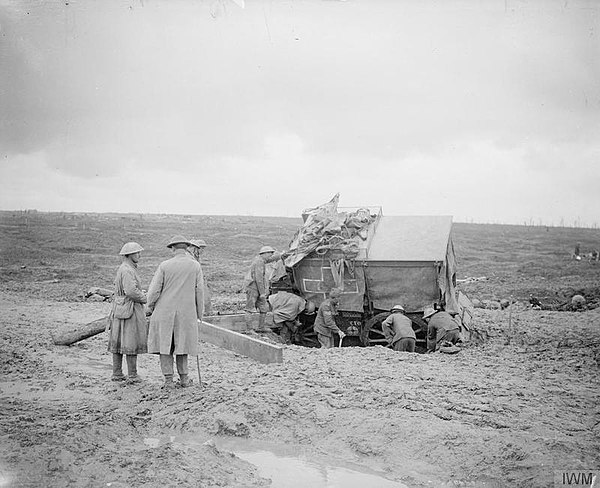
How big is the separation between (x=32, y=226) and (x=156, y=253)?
45.0ft

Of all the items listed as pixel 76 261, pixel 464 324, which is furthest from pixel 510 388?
pixel 76 261

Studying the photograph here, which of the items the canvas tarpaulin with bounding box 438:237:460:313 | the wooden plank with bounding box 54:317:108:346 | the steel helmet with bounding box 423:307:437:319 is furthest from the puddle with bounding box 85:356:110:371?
the canvas tarpaulin with bounding box 438:237:460:313

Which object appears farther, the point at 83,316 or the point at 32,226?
the point at 32,226

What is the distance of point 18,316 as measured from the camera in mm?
12672

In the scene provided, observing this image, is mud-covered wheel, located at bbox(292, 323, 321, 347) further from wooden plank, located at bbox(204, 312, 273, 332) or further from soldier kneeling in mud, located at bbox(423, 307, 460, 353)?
soldier kneeling in mud, located at bbox(423, 307, 460, 353)

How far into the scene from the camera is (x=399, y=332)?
31.3 feet

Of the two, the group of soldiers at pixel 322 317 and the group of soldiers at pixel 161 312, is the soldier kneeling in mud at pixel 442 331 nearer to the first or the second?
the group of soldiers at pixel 322 317

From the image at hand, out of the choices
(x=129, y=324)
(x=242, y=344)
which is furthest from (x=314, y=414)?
(x=242, y=344)

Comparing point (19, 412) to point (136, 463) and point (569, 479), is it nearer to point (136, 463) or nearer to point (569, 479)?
point (136, 463)

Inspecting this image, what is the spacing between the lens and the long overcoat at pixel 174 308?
6.82 meters

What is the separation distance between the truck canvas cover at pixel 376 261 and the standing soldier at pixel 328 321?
0.69 feet

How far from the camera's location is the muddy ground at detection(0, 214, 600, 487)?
4.62 m

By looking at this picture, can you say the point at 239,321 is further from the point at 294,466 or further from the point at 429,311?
the point at 294,466

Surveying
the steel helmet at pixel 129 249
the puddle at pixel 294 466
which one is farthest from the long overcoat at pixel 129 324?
the puddle at pixel 294 466
